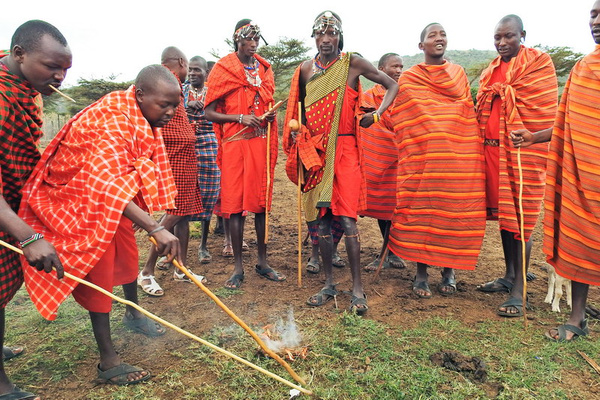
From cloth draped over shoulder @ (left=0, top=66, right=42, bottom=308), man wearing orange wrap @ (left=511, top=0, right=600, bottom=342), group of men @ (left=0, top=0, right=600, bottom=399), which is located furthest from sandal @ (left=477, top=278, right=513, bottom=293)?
cloth draped over shoulder @ (left=0, top=66, right=42, bottom=308)

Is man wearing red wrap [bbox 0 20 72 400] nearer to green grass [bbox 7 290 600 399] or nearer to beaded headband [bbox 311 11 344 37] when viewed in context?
green grass [bbox 7 290 600 399]

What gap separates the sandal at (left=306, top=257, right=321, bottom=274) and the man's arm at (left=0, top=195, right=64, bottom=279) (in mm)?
2867

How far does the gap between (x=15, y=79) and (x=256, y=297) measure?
98.6 inches

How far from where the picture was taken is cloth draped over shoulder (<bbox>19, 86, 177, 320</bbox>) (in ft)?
7.28

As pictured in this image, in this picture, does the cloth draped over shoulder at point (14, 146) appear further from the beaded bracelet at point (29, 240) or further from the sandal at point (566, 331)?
the sandal at point (566, 331)

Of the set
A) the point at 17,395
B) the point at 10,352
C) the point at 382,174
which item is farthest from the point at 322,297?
the point at 10,352

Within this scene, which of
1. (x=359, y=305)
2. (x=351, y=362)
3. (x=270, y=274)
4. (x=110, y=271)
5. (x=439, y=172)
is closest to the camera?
(x=110, y=271)

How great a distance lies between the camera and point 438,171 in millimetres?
3875

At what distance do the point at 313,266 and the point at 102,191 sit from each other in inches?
110

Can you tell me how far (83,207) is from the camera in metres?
2.25

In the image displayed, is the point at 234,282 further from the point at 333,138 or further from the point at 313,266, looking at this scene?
the point at 333,138

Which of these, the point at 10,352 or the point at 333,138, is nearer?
the point at 10,352

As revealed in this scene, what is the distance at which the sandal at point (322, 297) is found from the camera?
3605 millimetres

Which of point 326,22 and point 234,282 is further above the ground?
point 326,22
